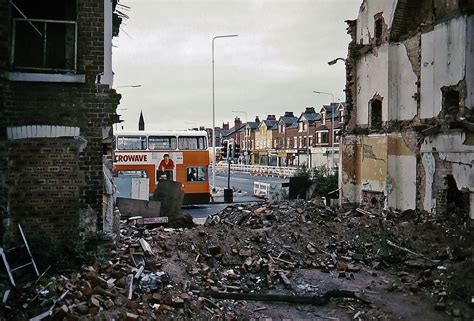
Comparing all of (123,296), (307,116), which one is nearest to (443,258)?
(123,296)

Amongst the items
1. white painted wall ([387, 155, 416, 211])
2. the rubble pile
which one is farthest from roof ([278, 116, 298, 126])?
the rubble pile

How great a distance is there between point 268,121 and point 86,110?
78.5 m

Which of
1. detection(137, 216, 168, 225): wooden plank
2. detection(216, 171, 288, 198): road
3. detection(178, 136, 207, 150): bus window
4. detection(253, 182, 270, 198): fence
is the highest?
detection(178, 136, 207, 150): bus window

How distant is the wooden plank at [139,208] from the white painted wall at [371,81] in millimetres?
9817

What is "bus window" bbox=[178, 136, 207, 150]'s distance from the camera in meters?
27.2

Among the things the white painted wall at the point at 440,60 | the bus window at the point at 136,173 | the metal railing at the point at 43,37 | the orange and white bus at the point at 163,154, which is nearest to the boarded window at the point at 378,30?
the white painted wall at the point at 440,60

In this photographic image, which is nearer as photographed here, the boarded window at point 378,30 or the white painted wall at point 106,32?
the white painted wall at point 106,32

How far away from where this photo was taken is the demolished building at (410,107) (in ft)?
45.8

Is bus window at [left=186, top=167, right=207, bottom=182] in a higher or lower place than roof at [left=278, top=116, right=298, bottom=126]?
lower

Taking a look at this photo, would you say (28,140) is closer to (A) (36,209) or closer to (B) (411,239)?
(A) (36,209)

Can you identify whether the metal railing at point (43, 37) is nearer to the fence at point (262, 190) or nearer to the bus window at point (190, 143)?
the bus window at point (190, 143)

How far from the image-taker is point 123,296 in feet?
24.6

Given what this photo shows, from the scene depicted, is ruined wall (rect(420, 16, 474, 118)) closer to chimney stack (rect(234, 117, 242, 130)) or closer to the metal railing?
the metal railing

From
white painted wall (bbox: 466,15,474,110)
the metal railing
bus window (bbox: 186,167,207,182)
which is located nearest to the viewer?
the metal railing
